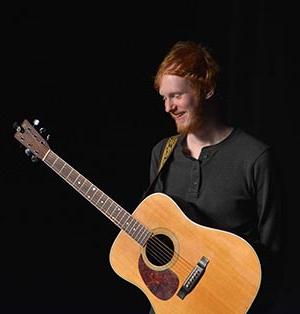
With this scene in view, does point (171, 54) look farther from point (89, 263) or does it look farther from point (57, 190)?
point (89, 263)

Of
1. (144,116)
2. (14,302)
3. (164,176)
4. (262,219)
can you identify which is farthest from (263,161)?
(14,302)

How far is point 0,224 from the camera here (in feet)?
9.31

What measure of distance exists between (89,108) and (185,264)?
127 cm

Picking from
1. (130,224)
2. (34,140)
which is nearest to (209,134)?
(130,224)

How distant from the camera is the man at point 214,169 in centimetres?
175

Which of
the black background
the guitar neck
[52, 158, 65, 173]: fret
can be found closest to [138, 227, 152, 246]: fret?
the guitar neck

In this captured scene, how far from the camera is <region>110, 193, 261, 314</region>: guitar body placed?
5.61 ft

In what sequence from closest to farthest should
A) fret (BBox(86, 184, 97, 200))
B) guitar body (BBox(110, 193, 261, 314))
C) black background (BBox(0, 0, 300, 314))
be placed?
guitar body (BBox(110, 193, 261, 314)) < fret (BBox(86, 184, 97, 200)) < black background (BBox(0, 0, 300, 314))

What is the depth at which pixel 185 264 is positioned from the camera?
180 centimetres

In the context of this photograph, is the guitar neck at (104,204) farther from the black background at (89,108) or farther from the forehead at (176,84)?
the black background at (89,108)

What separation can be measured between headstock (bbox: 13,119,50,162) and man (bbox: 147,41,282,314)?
1.27ft

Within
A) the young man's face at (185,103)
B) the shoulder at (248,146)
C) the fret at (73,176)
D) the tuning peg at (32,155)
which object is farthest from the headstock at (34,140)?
the shoulder at (248,146)

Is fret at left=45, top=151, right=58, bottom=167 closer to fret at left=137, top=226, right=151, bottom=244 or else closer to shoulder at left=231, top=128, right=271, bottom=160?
fret at left=137, top=226, right=151, bottom=244

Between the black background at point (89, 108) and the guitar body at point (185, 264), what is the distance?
3.31 feet
